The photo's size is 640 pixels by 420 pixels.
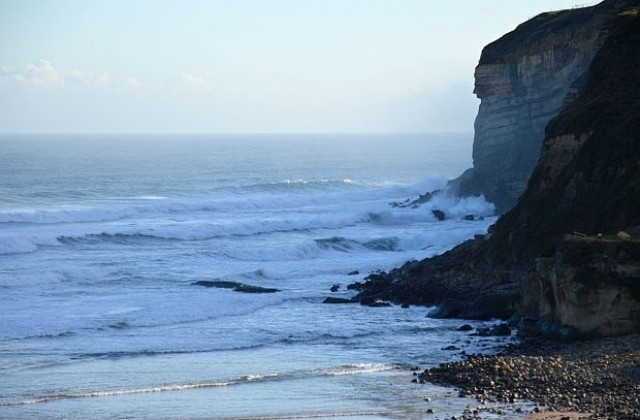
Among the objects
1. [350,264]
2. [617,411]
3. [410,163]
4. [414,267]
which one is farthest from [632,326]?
[410,163]

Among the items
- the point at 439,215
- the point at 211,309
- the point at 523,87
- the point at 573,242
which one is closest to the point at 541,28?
the point at 523,87

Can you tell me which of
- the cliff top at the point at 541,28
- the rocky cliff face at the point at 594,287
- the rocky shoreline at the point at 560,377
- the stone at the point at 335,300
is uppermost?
the cliff top at the point at 541,28

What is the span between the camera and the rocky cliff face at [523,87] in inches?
2474

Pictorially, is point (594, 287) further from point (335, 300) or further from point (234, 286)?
point (234, 286)

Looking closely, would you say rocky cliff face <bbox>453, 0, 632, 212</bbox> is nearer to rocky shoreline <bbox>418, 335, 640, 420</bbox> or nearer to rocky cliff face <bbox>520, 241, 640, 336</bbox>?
rocky cliff face <bbox>520, 241, 640, 336</bbox>

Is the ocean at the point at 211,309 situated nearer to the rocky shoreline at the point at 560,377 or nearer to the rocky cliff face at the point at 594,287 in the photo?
the rocky shoreline at the point at 560,377

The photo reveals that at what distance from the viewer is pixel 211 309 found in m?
40.8

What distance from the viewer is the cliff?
1229 inches

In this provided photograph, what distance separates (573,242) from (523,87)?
35.2 m

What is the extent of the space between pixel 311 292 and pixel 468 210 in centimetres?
2762

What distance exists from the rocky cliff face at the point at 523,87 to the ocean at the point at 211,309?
2.53m

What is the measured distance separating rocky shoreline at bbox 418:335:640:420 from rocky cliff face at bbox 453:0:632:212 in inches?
1286

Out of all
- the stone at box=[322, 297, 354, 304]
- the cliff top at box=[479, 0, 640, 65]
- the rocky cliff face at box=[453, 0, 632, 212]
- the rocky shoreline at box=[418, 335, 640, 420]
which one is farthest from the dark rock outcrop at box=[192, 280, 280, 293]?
the rocky cliff face at box=[453, 0, 632, 212]

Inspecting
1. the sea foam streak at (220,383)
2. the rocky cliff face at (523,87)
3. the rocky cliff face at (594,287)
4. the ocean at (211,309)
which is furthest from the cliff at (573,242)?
the rocky cliff face at (523,87)
